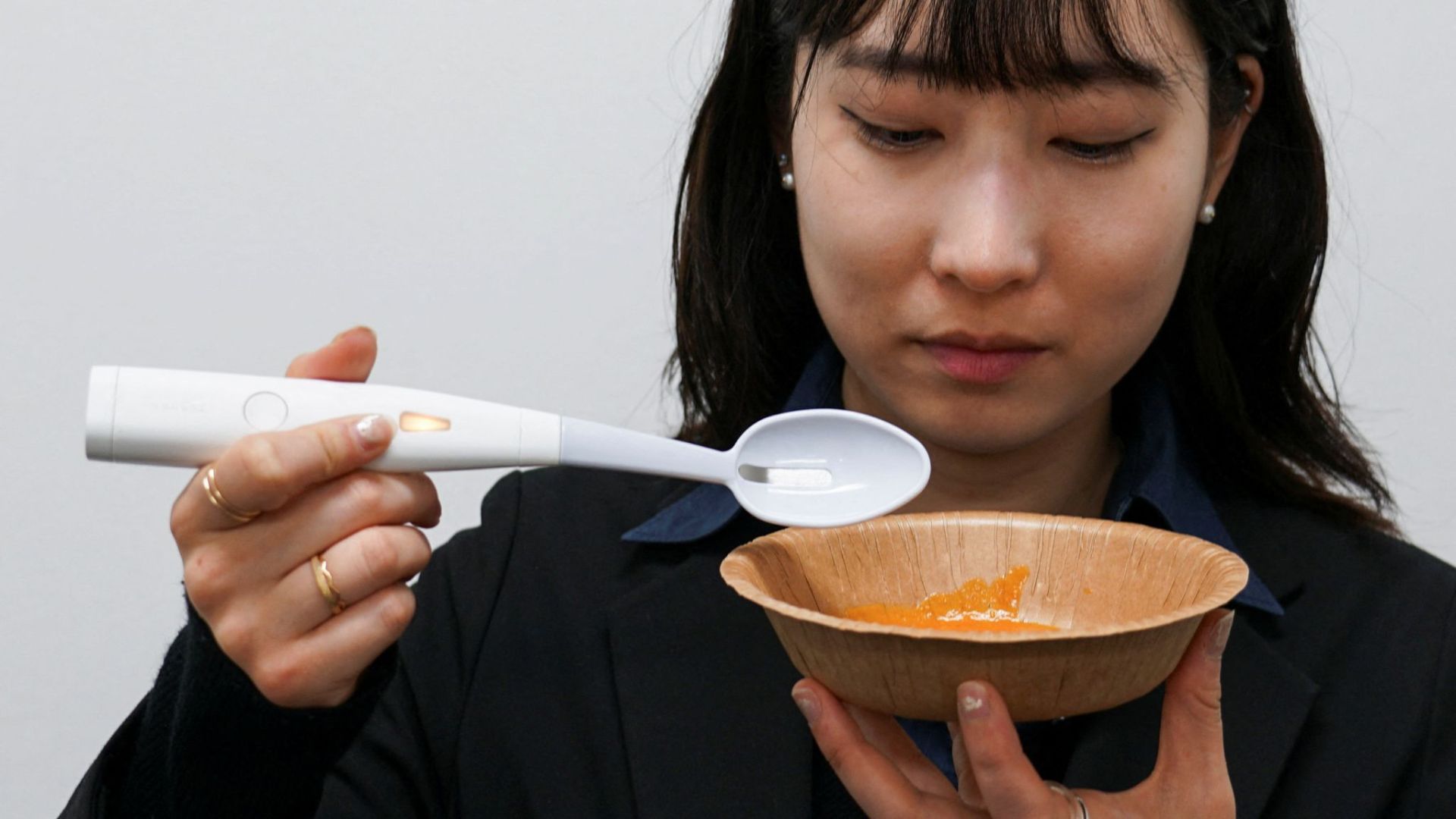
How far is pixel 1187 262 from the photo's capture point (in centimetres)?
142

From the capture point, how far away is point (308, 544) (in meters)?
0.98

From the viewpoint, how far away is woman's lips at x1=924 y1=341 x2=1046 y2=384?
45.9 inches

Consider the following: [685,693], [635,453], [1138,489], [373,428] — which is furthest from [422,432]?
[1138,489]

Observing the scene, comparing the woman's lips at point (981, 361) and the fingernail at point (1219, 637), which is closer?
the fingernail at point (1219, 637)

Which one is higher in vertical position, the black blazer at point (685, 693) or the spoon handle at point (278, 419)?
the spoon handle at point (278, 419)

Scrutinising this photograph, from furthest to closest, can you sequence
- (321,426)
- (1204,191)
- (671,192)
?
(671,192), (1204,191), (321,426)

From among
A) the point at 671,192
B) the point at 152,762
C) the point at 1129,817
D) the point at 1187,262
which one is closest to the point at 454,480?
the point at 671,192

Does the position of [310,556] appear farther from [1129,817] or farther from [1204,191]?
[1204,191]

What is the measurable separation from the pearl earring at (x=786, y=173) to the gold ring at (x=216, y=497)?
1.82ft

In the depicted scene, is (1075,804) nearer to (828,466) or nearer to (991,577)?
(991,577)

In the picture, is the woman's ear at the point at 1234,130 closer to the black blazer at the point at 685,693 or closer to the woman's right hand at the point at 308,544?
the black blazer at the point at 685,693

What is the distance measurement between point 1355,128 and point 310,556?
56.7 inches

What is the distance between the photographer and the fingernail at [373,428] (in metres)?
0.96

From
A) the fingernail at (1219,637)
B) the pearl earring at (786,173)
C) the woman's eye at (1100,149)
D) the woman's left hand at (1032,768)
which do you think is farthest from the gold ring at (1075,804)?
the pearl earring at (786,173)
